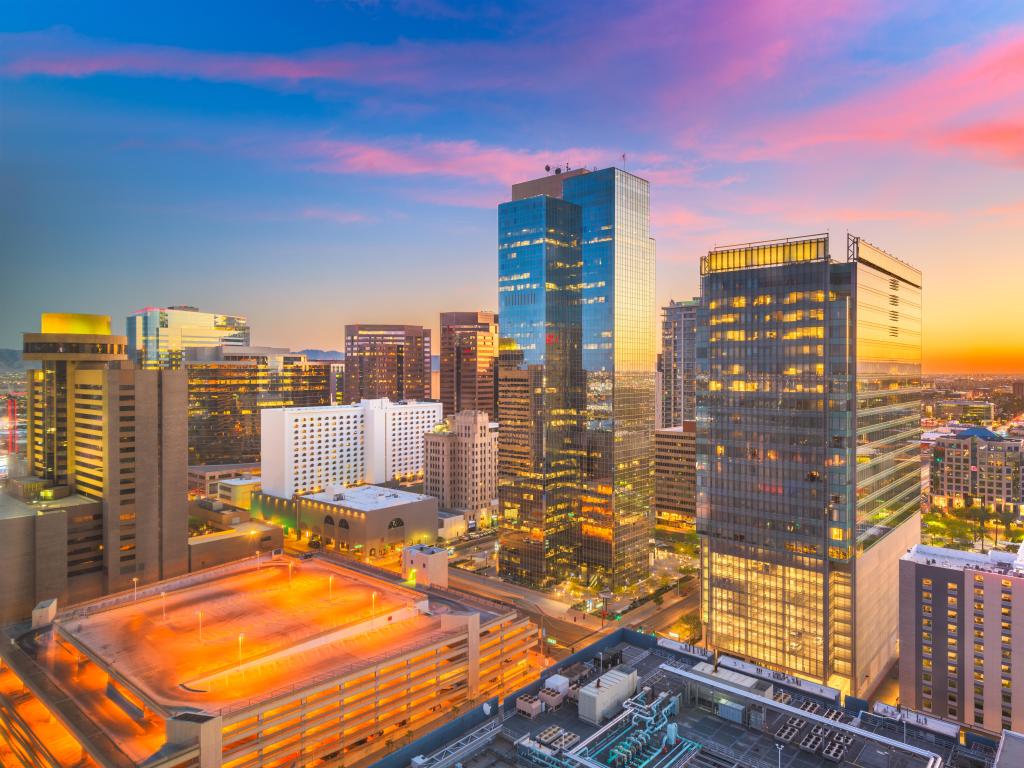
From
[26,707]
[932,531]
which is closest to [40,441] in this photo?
[26,707]

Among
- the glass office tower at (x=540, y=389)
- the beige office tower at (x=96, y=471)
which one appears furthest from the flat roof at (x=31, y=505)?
the glass office tower at (x=540, y=389)

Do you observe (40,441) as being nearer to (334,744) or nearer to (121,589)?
(121,589)

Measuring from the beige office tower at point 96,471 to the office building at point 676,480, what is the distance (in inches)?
3642

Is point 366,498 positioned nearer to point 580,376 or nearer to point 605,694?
point 580,376

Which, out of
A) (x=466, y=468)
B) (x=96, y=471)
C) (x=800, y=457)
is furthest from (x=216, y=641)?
(x=466, y=468)

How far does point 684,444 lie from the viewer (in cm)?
14025

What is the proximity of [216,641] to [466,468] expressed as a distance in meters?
86.0

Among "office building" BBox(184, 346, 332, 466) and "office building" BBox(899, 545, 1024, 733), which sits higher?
"office building" BBox(184, 346, 332, 466)

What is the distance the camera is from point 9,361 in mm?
41344

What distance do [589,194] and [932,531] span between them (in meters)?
94.2

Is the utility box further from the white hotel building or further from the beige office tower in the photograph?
the white hotel building

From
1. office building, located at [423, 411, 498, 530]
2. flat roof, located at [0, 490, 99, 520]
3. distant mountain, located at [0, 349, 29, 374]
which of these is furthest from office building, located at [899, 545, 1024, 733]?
flat roof, located at [0, 490, 99, 520]

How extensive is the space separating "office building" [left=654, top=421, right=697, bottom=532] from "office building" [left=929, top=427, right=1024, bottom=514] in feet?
210

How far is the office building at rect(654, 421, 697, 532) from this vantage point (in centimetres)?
13725
